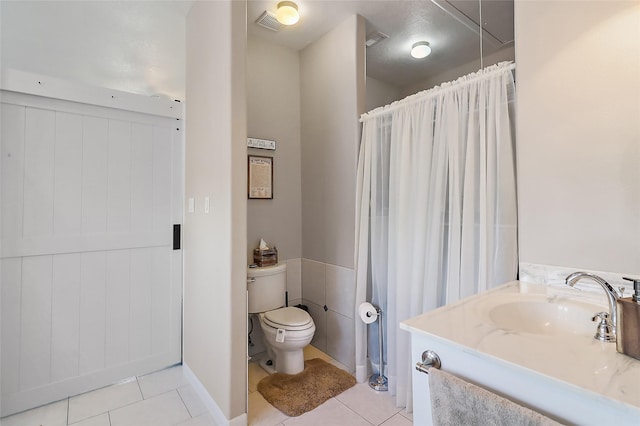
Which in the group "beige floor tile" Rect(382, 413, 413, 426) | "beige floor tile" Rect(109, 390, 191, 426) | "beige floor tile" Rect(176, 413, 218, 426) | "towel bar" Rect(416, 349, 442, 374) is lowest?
"beige floor tile" Rect(176, 413, 218, 426)

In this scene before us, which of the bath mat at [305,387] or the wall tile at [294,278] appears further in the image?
the wall tile at [294,278]

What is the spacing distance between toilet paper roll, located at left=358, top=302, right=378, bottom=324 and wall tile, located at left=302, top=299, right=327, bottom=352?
22.2 inches

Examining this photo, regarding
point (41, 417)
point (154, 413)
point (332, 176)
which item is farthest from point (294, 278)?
point (41, 417)

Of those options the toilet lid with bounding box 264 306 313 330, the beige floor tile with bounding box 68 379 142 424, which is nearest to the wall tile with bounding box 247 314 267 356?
the toilet lid with bounding box 264 306 313 330

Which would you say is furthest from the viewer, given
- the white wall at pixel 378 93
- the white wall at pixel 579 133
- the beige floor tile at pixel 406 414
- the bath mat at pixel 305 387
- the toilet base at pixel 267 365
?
the white wall at pixel 378 93

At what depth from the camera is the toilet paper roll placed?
2.06 m

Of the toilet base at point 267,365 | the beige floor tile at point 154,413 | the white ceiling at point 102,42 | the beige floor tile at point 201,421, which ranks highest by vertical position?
the white ceiling at point 102,42

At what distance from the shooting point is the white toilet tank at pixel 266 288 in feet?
7.39

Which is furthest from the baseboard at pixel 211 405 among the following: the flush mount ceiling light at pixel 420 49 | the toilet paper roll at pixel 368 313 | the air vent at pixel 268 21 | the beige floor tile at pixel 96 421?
the flush mount ceiling light at pixel 420 49

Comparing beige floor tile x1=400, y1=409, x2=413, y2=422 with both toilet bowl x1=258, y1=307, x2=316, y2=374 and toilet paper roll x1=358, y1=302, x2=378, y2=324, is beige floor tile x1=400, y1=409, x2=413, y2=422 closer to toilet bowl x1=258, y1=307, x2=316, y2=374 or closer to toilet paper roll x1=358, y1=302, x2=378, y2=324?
toilet paper roll x1=358, y1=302, x2=378, y2=324

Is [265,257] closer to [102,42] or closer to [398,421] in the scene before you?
[398,421]

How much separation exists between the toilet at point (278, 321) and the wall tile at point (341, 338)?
0.30m

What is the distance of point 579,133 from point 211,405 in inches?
93.6

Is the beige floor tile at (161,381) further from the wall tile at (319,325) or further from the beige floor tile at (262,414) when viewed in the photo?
the wall tile at (319,325)
